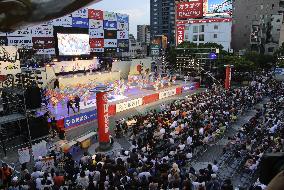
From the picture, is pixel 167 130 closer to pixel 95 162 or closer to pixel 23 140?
pixel 95 162

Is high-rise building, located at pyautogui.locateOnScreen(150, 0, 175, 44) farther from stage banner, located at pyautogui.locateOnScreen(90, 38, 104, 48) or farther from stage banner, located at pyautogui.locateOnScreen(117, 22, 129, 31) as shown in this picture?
stage banner, located at pyautogui.locateOnScreen(90, 38, 104, 48)

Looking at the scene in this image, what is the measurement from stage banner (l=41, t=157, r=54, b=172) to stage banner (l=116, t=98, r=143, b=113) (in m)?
12.9

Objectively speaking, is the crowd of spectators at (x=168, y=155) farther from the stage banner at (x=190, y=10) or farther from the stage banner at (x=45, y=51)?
the stage banner at (x=190, y=10)

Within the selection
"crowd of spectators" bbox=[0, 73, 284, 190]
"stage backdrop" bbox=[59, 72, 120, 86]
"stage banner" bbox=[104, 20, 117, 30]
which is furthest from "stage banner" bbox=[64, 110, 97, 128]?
"stage banner" bbox=[104, 20, 117, 30]

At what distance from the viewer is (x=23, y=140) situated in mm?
18453

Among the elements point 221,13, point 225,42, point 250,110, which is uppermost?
point 221,13

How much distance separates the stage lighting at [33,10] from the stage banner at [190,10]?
6800 cm

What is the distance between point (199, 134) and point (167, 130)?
1.99 m

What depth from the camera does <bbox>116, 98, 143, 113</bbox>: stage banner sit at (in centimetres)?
2670

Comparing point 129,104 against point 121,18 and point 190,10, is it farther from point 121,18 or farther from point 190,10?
point 190,10

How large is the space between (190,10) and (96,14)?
984 inches

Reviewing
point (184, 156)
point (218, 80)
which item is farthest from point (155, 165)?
point (218, 80)

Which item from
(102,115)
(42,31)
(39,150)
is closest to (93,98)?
(102,115)

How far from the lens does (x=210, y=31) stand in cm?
6831
